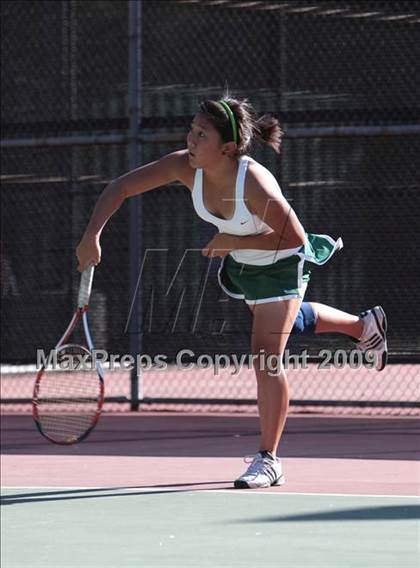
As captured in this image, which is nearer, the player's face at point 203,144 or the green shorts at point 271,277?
the player's face at point 203,144

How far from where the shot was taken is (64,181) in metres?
9.91

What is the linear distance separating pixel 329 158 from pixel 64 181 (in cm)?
202

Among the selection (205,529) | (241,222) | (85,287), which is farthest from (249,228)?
(205,529)

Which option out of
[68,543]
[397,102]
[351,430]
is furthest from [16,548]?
[397,102]

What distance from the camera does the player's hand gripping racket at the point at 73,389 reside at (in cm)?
556

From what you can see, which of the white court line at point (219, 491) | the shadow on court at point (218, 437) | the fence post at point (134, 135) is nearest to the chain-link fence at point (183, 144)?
the fence post at point (134, 135)

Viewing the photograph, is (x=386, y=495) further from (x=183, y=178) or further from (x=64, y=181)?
(x=64, y=181)

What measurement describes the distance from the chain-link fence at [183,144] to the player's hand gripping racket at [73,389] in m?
1.16

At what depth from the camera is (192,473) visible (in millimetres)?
7043

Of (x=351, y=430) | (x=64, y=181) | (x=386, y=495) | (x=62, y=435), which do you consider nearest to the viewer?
(x=386, y=495)

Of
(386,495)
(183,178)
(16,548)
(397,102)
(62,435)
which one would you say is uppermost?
(397,102)

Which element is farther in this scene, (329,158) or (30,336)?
(30,336)

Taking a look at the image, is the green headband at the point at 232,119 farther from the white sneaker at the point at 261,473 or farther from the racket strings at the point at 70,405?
the white sneaker at the point at 261,473

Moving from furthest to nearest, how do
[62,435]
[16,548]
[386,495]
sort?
[62,435]
[386,495]
[16,548]
